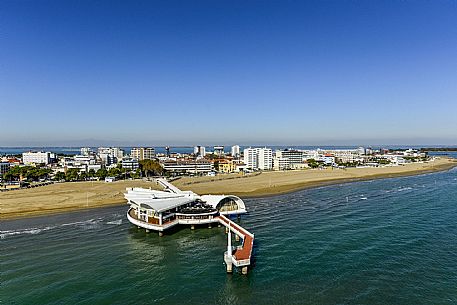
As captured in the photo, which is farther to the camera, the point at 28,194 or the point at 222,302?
the point at 28,194

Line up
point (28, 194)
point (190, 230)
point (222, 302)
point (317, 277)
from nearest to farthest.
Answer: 1. point (222, 302)
2. point (317, 277)
3. point (190, 230)
4. point (28, 194)

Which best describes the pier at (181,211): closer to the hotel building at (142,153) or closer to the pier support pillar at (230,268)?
the pier support pillar at (230,268)

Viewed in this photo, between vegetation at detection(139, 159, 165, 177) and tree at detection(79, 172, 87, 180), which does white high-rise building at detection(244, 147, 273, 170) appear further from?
tree at detection(79, 172, 87, 180)

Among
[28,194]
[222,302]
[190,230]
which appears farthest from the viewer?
[28,194]

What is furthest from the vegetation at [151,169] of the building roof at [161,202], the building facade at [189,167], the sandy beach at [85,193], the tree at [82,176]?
the building roof at [161,202]

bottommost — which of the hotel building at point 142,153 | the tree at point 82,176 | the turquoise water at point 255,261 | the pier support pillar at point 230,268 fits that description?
the turquoise water at point 255,261

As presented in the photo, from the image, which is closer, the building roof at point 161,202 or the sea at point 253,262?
the sea at point 253,262

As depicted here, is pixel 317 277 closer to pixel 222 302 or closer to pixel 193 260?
pixel 222 302

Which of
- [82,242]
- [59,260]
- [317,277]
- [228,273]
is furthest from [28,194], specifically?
[317,277]
